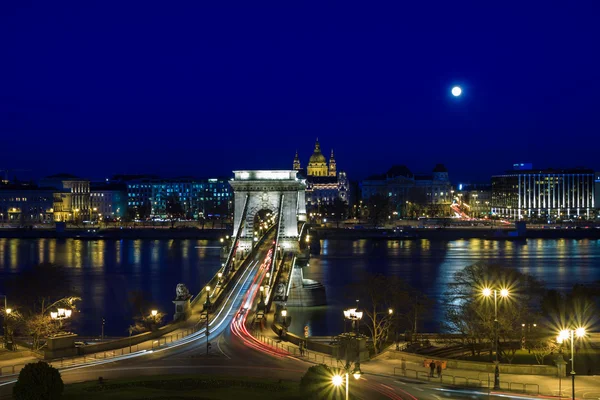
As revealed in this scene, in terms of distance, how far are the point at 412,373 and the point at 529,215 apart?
16811 cm

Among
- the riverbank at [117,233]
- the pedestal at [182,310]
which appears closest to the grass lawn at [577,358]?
the pedestal at [182,310]

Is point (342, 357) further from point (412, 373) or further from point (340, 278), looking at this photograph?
point (340, 278)

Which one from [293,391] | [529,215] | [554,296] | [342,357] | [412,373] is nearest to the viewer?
[293,391]

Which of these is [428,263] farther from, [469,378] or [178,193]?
[178,193]

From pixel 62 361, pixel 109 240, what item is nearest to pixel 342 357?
pixel 62 361

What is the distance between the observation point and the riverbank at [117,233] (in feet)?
393

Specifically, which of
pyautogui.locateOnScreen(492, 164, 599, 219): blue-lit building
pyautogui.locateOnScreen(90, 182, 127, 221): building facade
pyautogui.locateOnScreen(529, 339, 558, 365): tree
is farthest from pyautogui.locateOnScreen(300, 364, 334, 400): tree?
pyautogui.locateOnScreen(492, 164, 599, 219): blue-lit building

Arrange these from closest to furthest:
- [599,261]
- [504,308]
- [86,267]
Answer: [504,308] → [86,267] → [599,261]

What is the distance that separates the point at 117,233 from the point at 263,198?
2804 inches

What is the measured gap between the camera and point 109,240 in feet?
394

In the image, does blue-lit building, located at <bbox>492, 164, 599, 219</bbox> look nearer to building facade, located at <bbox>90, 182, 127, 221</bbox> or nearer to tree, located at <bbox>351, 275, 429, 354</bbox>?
building facade, located at <bbox>90, 182, 127, 221</bbox>

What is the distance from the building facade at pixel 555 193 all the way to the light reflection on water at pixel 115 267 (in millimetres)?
97665

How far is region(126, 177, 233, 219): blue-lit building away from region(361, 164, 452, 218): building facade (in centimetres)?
3308

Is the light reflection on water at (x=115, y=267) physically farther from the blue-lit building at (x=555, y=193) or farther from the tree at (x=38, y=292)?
the blue-lit building at (x=555, y=193)
